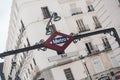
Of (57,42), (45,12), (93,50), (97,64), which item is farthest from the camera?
(93,50)

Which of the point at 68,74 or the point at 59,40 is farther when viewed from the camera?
the point at 68,74

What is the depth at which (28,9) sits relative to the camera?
4650 cm

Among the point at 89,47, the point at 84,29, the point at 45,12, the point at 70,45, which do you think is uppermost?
the point at 45,12

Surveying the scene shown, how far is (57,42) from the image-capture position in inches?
422

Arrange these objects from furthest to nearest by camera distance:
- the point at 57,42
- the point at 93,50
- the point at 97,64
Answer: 1. the point at 93,50
2. the point at 97,64
3. the point at 57,42

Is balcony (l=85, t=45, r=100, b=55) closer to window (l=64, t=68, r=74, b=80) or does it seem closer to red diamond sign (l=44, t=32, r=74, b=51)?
window (l=64, t=68, r=74, b=80)

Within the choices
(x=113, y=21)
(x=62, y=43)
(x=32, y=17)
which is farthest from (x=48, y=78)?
(x=62, y=43)

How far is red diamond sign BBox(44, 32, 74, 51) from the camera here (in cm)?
1069

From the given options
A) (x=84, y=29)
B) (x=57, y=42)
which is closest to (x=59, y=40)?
(x=57, y=42)

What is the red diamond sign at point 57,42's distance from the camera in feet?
35.1

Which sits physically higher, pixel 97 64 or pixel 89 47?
pixel 89 47

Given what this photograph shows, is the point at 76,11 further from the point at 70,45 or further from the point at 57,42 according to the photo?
the point at 57,42

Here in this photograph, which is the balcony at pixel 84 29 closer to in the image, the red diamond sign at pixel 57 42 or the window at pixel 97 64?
the window at pixel 97 64

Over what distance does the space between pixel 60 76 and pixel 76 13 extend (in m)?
10.1
